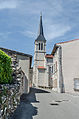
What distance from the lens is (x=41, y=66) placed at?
4166 centimetres

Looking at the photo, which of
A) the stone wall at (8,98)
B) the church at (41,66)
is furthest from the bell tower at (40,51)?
the stone wall at (8,98)

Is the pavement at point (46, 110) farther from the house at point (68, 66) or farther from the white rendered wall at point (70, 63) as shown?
the white rendered wall at point (70, 63)

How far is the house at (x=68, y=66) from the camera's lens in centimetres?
1844

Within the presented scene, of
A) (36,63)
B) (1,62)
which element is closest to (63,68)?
(1,62)

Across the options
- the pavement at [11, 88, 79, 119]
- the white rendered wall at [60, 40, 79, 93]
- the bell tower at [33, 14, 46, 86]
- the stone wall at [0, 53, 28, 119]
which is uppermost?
the bell tower at [33, 14, 46, 86]

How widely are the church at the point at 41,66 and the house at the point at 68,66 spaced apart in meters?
14.5

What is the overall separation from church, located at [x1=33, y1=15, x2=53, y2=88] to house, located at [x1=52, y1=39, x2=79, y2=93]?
47.5 ft

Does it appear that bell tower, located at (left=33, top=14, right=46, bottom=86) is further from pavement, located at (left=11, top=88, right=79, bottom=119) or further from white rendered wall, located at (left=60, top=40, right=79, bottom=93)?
pavement, located at (left=11, top=88, right=79, bottom=119)

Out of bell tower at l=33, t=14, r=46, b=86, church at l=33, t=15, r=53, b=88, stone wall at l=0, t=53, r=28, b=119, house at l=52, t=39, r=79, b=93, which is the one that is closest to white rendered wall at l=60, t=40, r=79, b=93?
house at l=52, t=39, r=79, b=93

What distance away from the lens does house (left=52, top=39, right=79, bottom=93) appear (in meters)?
18.4

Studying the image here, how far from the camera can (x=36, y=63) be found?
4409 cm

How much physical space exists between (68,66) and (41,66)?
22562 mm

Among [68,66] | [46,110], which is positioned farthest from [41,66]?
[46,110]

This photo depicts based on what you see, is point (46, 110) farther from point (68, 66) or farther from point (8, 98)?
point (68, 66)
